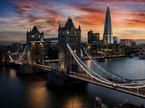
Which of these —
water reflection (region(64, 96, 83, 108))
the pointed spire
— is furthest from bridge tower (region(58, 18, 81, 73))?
water reflection (region(64, 96, 83, 108))

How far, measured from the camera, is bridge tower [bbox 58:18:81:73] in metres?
26.5

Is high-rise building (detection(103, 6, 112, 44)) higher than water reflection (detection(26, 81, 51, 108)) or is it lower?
higher

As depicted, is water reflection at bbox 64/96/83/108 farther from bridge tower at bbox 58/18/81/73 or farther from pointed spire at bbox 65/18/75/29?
pointed spire at bbox 65/18/75/29

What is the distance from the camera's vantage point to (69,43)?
26906 mm

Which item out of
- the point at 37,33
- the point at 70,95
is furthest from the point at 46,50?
the point at 70,95

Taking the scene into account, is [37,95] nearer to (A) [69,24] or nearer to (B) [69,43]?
(B) [69,43]

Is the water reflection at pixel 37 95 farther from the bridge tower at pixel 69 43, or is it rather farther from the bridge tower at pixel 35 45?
the bridge tower at pixel 35 45

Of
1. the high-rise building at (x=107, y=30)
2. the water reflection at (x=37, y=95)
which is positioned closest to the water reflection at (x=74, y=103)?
the water reflection at (x=37, y=95)

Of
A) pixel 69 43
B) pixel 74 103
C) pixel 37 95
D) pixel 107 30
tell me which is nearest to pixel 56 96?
pixel 37 95

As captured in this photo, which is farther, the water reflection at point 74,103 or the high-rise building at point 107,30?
the high-rise building at point 107,30

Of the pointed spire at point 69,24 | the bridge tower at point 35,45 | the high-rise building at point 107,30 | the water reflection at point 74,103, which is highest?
the high-rise building at point 107,30

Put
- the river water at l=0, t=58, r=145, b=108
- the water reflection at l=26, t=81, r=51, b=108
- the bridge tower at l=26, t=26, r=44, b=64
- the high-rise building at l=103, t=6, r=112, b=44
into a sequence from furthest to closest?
the high-rise building at l=103, t=6, r=112, b=44
the bridge tower at l=26, t=26, r=44, b=64
the water reflection at l=26, t=81, r=51, b=108
the river water at l=0, t=58, r=145, b=108

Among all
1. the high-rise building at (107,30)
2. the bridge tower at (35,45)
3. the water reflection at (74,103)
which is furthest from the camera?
the high-rise building at (107,30)

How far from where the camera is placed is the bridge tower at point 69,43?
26484 millimetres
